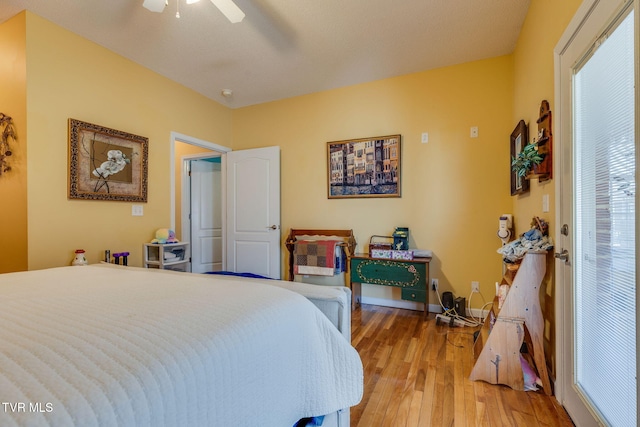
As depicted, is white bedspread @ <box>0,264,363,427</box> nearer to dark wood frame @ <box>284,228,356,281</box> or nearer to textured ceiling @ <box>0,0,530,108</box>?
textured ceiling @ <box>0,0,530,108</box>

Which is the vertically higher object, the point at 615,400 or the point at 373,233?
the point at 373,233

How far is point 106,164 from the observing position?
2586 millimetres

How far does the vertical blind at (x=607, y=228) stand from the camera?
3.32 feet

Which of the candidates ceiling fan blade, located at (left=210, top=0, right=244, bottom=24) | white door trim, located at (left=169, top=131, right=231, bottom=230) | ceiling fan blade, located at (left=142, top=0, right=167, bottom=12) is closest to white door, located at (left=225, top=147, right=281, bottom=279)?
white door trim, located at (left=169, top=131, right=231, bottom=230)

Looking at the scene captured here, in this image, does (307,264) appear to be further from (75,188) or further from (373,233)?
(75,188)

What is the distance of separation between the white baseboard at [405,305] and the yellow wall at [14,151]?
3.12m

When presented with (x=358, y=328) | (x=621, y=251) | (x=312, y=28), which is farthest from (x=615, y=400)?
(x=312, y=28)

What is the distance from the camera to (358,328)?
2.59 m

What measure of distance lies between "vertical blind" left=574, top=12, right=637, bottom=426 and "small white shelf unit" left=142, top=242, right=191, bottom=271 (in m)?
3.25

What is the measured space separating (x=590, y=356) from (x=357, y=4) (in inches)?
100

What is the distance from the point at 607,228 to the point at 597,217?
91 mm

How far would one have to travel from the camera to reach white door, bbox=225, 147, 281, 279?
3.70 meters

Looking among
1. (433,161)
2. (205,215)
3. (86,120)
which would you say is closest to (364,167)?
(433,161)

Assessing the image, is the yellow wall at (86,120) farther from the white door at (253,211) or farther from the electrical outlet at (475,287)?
the electrical outlet at (475,287)
